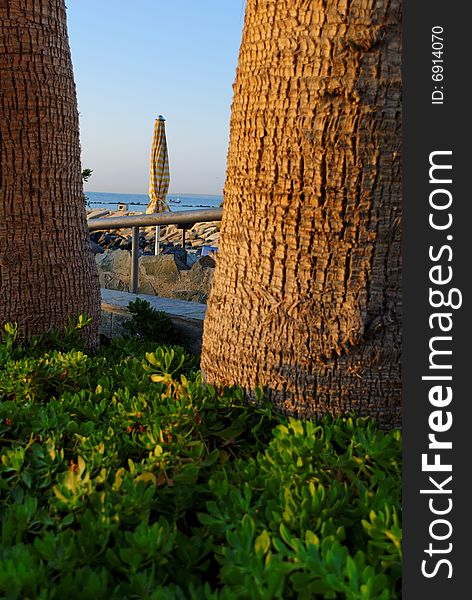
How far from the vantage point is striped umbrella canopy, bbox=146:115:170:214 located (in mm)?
14234

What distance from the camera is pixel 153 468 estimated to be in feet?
8.13

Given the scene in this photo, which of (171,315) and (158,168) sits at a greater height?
(158,168)

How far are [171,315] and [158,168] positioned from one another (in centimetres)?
939

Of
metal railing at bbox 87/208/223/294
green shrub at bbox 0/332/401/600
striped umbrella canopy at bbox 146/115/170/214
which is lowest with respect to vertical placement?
green shrub at bbox 0/332/401/600

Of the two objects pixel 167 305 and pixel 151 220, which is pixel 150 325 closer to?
pixel 167 305

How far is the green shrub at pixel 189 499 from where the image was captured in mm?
1886

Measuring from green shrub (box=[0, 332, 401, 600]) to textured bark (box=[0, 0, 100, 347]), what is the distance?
4.11 ft

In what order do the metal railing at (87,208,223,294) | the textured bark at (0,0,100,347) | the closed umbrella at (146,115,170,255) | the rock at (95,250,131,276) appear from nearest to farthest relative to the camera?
1. the textured bark at (0,0,100,347)
2. the metal railing at (87,208,223,294)
3. the rock at (95,250,131,276)
4. the closed umbrella at (146,115,170,255)

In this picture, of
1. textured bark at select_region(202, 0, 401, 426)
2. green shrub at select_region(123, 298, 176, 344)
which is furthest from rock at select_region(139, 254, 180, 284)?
textured bark at select_region(202, 0, 401, 426)

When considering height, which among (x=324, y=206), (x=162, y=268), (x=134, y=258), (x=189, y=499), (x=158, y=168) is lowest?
(x=189, y=499)

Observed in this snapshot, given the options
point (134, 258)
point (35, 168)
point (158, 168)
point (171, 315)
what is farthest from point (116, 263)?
point (35, 168)

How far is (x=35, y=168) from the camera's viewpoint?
4.44 metres

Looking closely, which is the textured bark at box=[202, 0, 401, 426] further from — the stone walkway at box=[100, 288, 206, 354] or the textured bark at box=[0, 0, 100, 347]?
the stone walkway at box=[100, 288, 206, 354]

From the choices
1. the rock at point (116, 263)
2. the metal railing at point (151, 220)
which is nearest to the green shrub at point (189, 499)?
the metal railing at point (151, 220)
